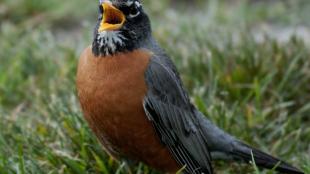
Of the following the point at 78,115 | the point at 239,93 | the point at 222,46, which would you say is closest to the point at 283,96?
the point at 239,93

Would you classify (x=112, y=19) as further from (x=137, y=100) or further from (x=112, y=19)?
(x=137, y=100)

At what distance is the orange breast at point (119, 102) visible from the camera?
173 inches

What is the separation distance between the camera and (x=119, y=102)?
438 cm

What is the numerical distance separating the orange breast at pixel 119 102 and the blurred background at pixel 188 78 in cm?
26

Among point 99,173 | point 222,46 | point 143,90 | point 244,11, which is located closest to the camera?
point 143,90

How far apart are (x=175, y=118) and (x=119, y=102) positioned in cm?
55

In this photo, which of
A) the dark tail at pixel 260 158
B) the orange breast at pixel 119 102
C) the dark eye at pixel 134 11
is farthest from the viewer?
the dark tail at pixel 260 158

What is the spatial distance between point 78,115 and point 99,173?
62 centimetres

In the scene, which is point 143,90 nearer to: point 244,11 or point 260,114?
point 260,114

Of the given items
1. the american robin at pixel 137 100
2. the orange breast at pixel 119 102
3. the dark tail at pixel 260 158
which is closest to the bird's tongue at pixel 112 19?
the american robin at pixel 137 100

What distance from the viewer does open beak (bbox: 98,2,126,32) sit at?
444 cm

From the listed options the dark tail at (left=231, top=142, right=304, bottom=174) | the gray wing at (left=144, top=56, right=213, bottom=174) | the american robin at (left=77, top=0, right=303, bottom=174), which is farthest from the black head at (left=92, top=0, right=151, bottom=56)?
the dark tail at (left=231, top=142, right=304, bottom=174)

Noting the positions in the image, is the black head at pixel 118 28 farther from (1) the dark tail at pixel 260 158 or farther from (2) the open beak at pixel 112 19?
(1) the dark tail at pixel 260 158

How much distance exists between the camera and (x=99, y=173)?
4809 mm
